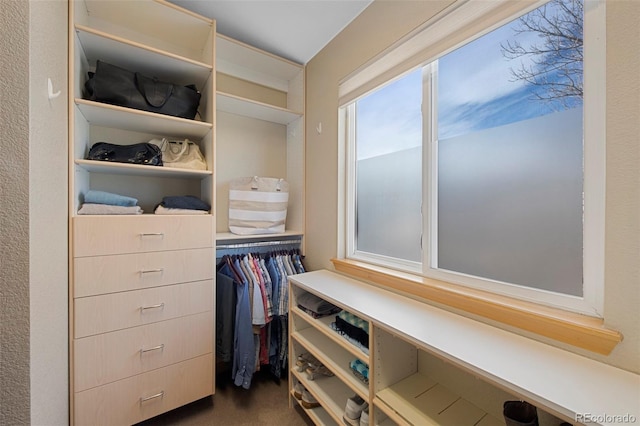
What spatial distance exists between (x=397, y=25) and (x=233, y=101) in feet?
4.00

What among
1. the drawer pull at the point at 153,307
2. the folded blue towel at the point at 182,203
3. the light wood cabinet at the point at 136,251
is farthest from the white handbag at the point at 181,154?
the drawer pull at the point at 153,307

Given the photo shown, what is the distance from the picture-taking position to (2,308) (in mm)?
669

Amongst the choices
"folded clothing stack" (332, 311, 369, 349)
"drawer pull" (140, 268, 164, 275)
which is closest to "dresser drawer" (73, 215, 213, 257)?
"drawer pull" (140, 268, 164, 275)

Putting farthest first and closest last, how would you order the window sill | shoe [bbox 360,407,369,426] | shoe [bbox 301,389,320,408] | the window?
shoe [bbox 301,389,320,408], shoe [bbox 360,407,369,426], the window, the window sill

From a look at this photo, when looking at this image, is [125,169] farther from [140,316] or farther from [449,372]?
[449,372]

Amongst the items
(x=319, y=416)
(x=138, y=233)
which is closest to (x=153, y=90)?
(x=138, y=233)

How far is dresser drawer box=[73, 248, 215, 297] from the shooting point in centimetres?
127

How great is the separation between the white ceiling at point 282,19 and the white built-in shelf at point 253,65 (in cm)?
8

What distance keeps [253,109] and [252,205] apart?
80 cm

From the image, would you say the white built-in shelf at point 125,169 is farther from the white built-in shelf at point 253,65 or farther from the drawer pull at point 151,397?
the drawer pull at point 151,397

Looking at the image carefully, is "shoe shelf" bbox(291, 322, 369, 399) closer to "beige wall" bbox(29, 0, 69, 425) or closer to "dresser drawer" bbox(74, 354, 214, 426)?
"dresser drawer" bbox(74, 354, 214, 426)

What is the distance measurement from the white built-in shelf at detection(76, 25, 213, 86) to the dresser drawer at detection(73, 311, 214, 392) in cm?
158

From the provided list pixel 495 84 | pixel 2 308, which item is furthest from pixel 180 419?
pixel 495 84

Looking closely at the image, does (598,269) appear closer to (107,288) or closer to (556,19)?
(556,19)
